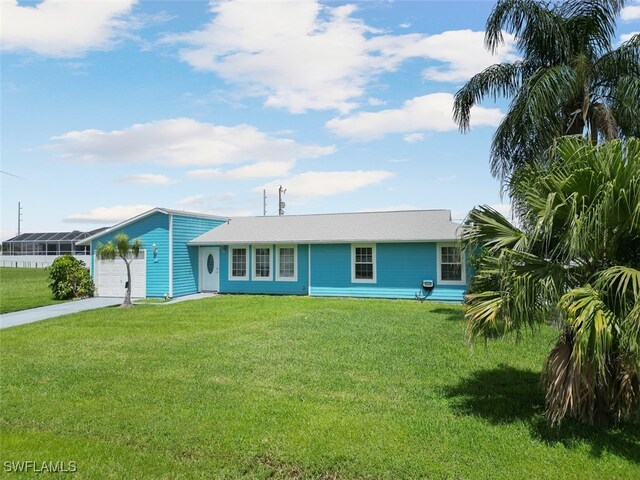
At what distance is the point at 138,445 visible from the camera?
4.97m

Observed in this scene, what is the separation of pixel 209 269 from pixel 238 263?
1.51 metres

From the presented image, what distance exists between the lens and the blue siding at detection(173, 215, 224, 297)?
2053cm

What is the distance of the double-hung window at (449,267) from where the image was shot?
59.9 ft

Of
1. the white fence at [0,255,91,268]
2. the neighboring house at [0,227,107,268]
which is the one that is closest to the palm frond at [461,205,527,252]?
the neighboring house at [0,227,107,268]

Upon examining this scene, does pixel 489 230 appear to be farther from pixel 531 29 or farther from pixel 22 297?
pixel 22 297

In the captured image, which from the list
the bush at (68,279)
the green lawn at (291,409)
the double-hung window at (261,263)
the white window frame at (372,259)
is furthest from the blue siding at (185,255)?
the green lawn at (291,409)

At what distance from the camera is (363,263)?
19.7 metres

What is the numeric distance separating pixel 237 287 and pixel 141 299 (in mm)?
4090

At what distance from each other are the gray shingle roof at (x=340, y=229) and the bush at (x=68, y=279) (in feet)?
15.7

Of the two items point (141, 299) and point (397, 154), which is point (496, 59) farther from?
point (141, 299)

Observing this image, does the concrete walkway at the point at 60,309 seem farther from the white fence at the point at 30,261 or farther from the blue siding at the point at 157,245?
the white fence at the point at 30,261

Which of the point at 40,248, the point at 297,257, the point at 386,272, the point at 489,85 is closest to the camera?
the point at 489,85

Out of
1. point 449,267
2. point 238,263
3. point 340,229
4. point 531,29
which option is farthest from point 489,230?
point 238,263

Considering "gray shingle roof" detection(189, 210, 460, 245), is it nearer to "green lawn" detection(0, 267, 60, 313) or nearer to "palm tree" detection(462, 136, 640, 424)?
"green lawn" detection(0, 267, 60, 313)
